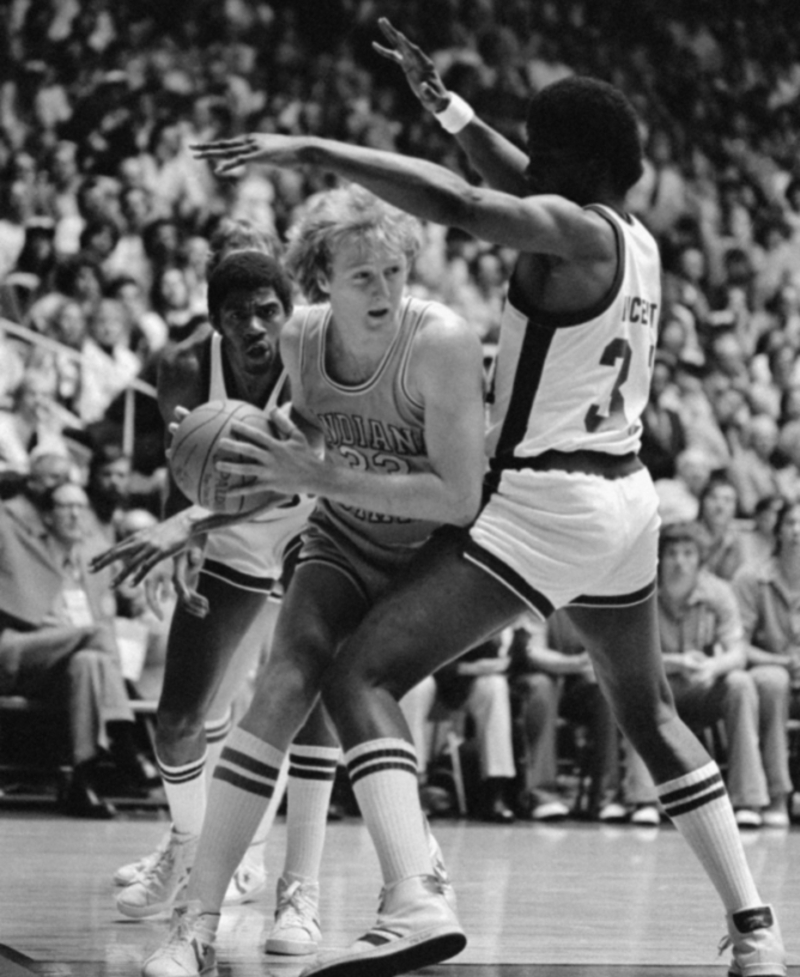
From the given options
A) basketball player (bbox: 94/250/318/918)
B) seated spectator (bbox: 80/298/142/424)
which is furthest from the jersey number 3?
seated spectator (bbox: 80/298/142/424)

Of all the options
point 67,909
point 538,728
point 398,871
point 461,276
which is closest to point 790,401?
point 461,276

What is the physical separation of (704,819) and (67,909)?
1.81 metres

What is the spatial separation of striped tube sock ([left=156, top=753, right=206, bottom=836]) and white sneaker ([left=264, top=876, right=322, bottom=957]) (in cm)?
62

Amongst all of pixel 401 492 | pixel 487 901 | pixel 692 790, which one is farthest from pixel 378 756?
pixel 487 901

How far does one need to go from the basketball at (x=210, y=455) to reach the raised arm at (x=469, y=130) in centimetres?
80

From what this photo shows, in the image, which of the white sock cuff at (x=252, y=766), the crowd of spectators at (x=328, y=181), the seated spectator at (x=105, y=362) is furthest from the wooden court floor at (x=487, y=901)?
the seated spectator at (x=105, y=362)

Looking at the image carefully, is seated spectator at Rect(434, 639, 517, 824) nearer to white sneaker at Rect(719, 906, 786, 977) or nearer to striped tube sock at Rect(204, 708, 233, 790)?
striped tube sock at Rect(204, 708, 233, 790)

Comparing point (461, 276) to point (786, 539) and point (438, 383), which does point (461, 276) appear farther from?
point (438, 383)

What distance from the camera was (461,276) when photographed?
12203 millimetres

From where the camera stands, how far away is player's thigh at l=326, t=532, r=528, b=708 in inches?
133

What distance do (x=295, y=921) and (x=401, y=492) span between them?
1.15m

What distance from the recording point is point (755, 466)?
1059 centimetres

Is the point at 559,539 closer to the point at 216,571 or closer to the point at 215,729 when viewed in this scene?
the point at 216,571

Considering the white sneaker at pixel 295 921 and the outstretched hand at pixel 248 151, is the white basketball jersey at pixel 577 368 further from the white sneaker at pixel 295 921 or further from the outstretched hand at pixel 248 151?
the white sneaker at pixel 295 921
